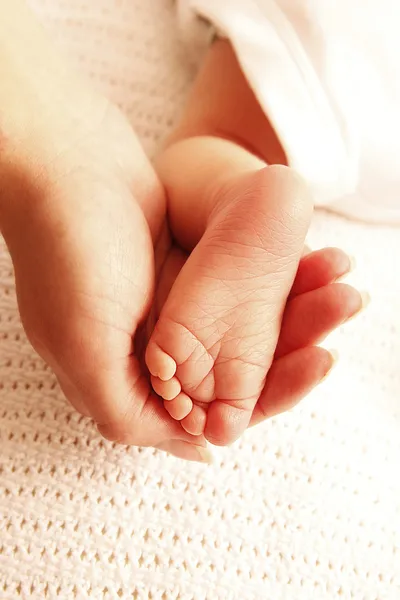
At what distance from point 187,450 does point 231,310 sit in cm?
18

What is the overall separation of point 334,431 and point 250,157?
0.33m

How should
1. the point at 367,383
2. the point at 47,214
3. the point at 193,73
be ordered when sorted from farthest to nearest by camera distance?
the point at 193,73
the point at 367,383
the point at 47,214

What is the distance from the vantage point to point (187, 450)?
684 millimetres

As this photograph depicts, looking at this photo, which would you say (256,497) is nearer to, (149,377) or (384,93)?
(149,377)

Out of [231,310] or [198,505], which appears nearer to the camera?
[231,310]

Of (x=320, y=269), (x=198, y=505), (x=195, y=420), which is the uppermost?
(x=320, y=269)

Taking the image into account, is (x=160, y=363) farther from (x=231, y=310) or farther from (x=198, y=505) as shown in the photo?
(x=198, y=505)

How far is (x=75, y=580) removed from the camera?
0.65 m

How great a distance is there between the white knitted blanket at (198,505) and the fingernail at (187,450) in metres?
0.03

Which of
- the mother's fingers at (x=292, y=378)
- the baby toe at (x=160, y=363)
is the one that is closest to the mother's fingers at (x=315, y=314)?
the mother's fingers at (x=292, y=378)

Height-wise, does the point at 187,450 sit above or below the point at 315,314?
below

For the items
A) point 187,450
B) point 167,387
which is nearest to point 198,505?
point 187,450

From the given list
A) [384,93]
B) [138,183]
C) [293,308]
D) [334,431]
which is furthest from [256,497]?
[384,93]

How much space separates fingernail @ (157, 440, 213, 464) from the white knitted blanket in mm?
30
